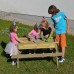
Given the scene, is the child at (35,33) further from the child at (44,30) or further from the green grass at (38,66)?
the green grass at (38,66)

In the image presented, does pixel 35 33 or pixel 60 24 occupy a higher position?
pixel 60 24

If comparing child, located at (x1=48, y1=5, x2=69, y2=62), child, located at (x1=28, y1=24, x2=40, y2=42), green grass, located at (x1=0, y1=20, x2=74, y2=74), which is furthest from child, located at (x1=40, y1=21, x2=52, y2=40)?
green grass, located at (x1=0, y1=20, x2=74, y2=74)

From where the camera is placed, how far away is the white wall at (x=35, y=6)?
15.2 meters

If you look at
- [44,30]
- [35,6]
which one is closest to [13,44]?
[44,30]

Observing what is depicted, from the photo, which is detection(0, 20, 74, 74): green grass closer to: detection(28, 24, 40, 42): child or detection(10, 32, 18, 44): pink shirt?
detection(10, 32, 18, 44): pink shirt

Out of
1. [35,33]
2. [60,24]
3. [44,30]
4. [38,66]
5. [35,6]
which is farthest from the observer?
[35,6]

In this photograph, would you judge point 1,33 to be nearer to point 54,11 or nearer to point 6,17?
point 6,17

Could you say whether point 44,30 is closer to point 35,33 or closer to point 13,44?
point 35,33

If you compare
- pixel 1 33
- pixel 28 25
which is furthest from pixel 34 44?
pixel 28 25

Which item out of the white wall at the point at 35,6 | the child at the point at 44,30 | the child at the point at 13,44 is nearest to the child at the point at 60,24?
the child at the point at 44,30

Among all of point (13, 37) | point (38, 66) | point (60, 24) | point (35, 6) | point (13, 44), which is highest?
point (35, 6)

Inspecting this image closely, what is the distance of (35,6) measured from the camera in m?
16.0

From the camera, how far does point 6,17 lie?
52.9 ft

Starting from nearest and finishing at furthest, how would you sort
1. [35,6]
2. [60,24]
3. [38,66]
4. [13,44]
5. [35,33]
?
1. [38,66]
2. [13,44]
3. [60,24]
4. [35,33]
5. [35,6]
